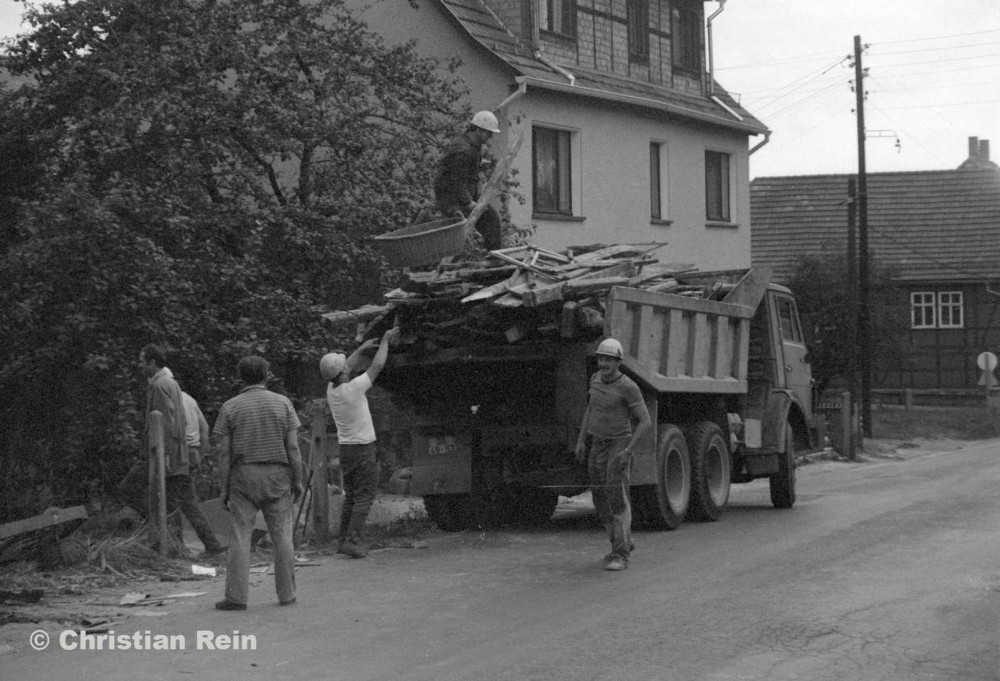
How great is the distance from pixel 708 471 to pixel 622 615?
644 centimetres

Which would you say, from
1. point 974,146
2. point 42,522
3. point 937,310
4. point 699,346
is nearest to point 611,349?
point 699,346

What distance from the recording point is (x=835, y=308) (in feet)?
132

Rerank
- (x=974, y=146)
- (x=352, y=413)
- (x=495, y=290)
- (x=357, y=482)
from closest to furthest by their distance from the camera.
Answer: (x=352, y=413)
(x=357, y=482)
(x=495, y=290)
(x=974, y=146)

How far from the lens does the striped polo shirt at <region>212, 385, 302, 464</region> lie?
9828mm

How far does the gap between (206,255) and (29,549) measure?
6108mm

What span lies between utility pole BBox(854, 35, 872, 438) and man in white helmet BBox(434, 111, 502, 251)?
22.1 metres

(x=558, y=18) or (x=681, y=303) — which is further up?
(x=558, y=18)

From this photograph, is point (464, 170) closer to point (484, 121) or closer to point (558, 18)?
point (484, 121)

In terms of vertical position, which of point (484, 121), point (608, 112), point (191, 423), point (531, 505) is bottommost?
point (531, 505)

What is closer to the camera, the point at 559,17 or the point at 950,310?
the point at 559,17

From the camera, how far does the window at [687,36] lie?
31672 mm

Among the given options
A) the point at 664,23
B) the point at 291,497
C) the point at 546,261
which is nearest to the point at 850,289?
the point at 664,23

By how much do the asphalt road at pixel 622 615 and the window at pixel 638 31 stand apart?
57.1ft

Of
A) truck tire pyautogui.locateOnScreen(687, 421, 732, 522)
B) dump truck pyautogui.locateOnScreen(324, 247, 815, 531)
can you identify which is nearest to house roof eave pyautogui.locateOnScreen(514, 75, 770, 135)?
dump truck pyautogui.locateOnScreen(324, 247, 815, 531)
